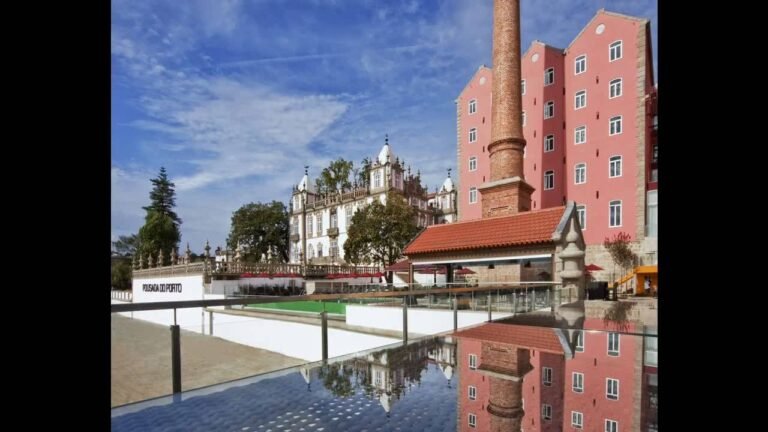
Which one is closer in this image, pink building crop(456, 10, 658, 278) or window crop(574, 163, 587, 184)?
pink building crop(456, 10, 658, 278)

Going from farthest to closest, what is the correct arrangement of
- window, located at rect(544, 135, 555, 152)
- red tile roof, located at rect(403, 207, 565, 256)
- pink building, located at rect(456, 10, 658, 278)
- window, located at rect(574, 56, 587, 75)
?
window, located at rect(544, 135, 555, 152) < window, located at rect(574, 56, 587, 75) < pink building, located at rect(456, 10, 658, 278) < red tile roof, located at rect(403, 207, 565, 256)

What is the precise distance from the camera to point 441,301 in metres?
10.2

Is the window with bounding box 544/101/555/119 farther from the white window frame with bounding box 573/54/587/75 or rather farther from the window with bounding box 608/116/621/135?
the window with bounding box 608/116/621/135

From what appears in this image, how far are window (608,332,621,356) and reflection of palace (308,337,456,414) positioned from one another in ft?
5.33

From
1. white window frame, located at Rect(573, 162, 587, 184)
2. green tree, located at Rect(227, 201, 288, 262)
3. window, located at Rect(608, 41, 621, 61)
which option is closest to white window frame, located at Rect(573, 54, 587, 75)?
window, located at Rect(608, 41, 621, 61)

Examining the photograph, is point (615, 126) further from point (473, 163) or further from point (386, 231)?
point (386, 231)

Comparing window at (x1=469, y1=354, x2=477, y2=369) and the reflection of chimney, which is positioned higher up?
the reflection of chimney

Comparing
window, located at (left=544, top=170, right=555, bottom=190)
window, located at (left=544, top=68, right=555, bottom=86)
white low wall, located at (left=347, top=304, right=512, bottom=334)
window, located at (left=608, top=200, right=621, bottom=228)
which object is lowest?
white low wall, located at (left=347, top=304, right=512, bottom=334)

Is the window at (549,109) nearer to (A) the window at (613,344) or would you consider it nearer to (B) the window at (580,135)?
(B) the window at (580,135)

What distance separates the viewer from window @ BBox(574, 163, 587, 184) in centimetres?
2580
